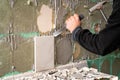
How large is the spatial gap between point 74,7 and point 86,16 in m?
0.24

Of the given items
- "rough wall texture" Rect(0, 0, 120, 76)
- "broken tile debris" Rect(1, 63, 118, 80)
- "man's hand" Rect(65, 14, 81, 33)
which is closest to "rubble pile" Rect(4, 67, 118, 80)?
"broken tile debris" Rect(1, 63, 118, 80)

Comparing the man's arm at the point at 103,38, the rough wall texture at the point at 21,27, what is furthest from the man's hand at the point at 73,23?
the rough wall texture at the point at 21,27

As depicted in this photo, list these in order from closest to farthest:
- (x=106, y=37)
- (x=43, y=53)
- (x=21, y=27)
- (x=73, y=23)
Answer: (x=106, y=37) < (x=73, y=23) < (x=21, y=27) < (x=43, y=53)

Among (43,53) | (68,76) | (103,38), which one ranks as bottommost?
(68,76)

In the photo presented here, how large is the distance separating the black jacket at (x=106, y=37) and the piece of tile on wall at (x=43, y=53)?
74 cm

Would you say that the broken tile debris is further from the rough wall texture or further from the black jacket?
the black jacket

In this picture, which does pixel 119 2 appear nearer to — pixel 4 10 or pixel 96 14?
pixel 4 10

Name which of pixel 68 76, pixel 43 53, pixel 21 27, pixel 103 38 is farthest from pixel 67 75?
pixel 103 38

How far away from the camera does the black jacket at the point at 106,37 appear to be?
133cm

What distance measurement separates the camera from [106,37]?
1367 millimetres

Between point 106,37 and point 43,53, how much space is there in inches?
38.1

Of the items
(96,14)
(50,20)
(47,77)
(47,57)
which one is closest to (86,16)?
(96,14)

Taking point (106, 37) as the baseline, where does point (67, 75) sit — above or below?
below

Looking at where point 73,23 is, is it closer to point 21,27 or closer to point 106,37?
point 106,37
